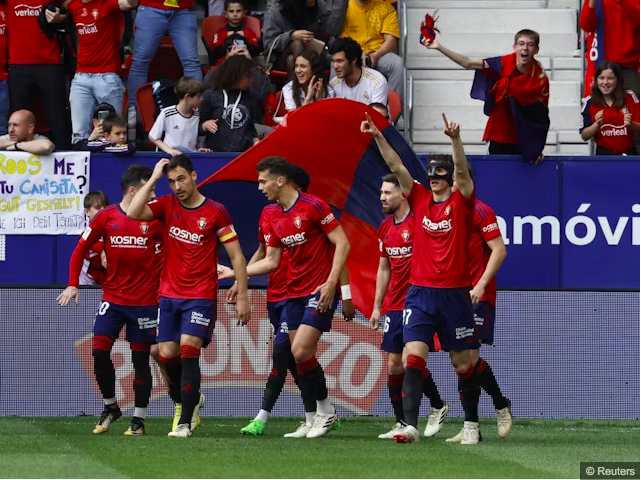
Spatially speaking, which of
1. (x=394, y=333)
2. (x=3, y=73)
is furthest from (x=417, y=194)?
(x=3, y=73)

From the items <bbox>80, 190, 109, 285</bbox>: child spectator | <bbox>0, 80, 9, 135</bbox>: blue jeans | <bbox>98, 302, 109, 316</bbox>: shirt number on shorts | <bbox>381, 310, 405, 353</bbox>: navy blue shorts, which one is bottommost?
<bbox>381, 310, 405, 353</bbox>: navy blue shorts

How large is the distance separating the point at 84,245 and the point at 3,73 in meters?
4.83

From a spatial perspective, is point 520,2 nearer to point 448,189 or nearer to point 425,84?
point 425,84

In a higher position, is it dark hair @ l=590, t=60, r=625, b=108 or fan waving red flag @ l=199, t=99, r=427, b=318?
dark hair @ l=590, t=60, r=625, b=108

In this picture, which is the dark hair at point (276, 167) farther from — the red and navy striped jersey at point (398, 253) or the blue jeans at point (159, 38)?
the blue jeans at point (159, 38)

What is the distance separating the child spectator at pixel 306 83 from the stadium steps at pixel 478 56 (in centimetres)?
220

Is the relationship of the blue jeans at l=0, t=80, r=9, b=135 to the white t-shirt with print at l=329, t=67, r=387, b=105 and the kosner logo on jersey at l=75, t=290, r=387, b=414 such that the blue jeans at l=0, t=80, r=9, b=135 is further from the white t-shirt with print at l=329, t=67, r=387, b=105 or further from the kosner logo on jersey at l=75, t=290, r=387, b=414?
the white t-shirt with print at l=329, t=67, r=387, b=105

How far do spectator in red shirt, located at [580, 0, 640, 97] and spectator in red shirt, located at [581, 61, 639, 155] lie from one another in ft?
2.22

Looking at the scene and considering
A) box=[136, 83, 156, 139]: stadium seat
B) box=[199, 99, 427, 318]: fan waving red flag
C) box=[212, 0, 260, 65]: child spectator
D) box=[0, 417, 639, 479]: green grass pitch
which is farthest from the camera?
box=[212, 0, 260, 65]: child spectator

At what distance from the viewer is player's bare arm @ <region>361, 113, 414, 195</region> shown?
9.86 m

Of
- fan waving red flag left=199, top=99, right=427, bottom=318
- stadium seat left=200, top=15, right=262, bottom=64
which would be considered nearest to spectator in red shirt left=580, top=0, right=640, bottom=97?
fan waving red flag left=199, top=99, right=427, bottom=318

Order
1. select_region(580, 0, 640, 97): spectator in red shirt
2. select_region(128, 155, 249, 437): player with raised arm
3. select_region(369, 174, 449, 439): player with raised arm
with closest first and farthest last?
select_region(128, 155, 249, 437): player with raised arm
select_region(369, 174, 449, 439): player with raised arm
select_region(580, 0, 640, 97): spectator in red shirt

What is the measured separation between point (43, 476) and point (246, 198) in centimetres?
498

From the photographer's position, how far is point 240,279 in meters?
10.2
